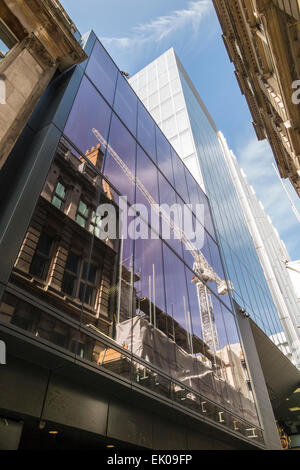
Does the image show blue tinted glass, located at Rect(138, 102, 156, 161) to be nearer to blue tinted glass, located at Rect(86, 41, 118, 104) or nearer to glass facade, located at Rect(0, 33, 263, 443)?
glass facade, located at Rect(0, 33, 263, 443)

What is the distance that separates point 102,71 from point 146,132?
4.47m

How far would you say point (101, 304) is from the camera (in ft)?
28.9

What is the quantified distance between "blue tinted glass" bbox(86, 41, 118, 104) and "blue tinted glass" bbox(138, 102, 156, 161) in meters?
2.73

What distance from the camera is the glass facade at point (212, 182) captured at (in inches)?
1049

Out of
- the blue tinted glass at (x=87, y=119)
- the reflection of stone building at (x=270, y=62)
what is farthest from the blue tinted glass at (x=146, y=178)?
the reflection of stone building at (x=270, y=62)

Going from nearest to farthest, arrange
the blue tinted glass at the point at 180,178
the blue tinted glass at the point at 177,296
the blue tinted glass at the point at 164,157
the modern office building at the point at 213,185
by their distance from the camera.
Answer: the blue tinted glass at the point at 177,296 → the blue tinted glass at the point at 164,157 → the blue tinted glass at the point at 180,178 → the modern office building at the point at 213,185

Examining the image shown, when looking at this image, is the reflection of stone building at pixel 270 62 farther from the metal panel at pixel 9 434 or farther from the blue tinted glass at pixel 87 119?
the metal panel at pixel 9 434

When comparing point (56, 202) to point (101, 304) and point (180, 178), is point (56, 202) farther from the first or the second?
point (180, 178)

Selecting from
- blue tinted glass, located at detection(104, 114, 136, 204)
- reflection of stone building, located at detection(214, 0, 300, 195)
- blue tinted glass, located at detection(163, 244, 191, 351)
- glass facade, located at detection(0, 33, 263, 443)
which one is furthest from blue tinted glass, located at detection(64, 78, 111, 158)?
reflection of stone building, located at detection(214, 0, 300, 195)

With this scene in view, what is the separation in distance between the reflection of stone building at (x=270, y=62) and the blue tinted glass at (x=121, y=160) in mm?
7174

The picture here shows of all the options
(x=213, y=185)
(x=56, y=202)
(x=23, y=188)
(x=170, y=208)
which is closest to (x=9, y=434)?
(x=23, y=188)

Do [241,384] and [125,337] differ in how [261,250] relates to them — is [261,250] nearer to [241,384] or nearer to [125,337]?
[241,384]

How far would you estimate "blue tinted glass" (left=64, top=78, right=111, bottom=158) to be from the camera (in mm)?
10761
